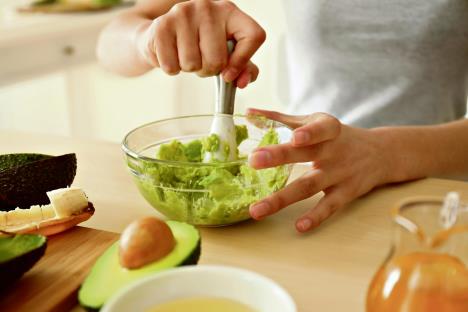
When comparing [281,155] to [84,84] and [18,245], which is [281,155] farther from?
[84,84]

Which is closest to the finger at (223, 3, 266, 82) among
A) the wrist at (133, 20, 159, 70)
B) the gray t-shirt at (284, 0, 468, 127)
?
the wrist at (133, 20, 159, 70)

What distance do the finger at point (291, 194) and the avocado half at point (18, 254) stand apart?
0.25m

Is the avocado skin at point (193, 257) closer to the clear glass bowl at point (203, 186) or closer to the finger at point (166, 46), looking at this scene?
the clear glass bowl at point (203, 186)

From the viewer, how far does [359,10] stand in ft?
4.54

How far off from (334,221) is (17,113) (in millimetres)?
2437

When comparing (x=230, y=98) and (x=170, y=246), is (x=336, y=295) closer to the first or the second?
(x=170, y=246)

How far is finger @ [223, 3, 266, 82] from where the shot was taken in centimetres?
90

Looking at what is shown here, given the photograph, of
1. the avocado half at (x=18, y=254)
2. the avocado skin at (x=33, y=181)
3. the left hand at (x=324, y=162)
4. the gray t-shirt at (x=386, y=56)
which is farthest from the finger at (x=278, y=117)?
the gray t-shirt at (x=386, y=56)

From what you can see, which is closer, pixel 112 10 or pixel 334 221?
pixel 334 221

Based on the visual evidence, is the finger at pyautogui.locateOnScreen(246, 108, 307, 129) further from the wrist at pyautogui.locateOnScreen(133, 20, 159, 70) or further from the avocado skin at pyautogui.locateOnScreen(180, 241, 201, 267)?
the avocado skin at pyautogui.locateOnScreen(180, 241, 201, 267)

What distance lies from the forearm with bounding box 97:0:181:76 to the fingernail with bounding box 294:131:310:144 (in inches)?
19.7

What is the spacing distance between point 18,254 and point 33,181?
0.61 ft

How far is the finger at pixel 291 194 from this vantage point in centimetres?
80

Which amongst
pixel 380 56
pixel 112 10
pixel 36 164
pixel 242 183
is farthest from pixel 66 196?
pixel 112 10
